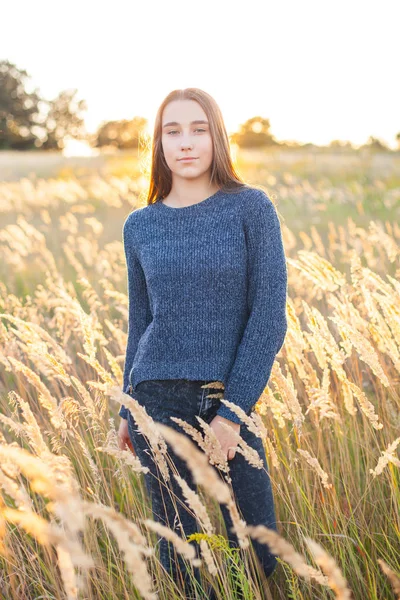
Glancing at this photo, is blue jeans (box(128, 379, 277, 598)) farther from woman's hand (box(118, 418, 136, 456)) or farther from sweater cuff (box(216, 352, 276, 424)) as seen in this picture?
woman's hand (box(118, 418, 136, 456))

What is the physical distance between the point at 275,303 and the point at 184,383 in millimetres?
404

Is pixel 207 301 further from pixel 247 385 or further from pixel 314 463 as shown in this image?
pixel 314 463

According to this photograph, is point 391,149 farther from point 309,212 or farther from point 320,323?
point 320,323

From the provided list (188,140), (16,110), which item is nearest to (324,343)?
(188,140)

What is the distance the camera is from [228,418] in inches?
70.5

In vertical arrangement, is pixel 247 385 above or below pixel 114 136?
below

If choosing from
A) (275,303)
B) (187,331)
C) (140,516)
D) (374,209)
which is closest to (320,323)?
(275,303)

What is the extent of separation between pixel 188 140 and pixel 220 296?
1.78ft

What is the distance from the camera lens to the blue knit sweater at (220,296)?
187cm

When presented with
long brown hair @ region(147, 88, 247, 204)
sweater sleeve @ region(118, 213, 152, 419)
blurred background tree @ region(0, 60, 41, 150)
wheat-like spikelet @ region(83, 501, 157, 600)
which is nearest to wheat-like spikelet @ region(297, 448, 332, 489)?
wheat-like spikelet @ region(83, 501, 157, 600)

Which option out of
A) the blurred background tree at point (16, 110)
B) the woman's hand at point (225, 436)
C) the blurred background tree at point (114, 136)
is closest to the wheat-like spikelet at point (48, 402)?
the woman's hand at point (225, 436)

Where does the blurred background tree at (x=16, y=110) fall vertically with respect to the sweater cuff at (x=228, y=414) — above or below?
above

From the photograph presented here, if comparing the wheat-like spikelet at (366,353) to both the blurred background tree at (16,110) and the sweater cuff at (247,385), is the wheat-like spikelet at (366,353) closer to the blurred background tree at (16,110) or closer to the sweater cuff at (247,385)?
the sweater cuff at (247,385)

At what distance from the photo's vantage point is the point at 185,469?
1.94 metres
